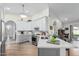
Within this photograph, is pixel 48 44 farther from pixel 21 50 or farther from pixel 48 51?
pixel 21 50

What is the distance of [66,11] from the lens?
2316 mm

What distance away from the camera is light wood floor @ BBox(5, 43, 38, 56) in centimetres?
230

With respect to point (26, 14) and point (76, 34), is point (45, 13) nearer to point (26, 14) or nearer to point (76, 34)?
point (26, 14)

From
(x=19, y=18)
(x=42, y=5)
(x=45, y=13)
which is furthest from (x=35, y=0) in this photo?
(x=19, y=18)

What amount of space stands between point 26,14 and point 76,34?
0.99m

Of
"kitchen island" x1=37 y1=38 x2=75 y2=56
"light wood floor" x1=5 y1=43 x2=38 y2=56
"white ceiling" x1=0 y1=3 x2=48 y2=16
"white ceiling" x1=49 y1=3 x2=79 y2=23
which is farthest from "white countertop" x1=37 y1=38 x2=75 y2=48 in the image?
"white ceiling" x1=0 y1=3 x2=48 y2=16

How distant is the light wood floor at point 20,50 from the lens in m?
2.30

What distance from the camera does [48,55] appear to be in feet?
7.74

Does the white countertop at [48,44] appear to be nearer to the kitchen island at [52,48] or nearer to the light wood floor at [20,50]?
the kitchen island at [52,48]

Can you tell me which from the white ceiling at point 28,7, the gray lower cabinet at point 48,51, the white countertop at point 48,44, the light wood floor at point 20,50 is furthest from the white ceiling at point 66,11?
the light wood floor at point 20,50

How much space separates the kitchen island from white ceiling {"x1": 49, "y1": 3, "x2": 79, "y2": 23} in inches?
16.8

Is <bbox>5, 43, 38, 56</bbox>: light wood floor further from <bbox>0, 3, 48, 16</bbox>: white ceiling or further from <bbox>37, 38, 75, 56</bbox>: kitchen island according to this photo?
<bbox>0, 3, 48, 16</bbox>: white ceiling

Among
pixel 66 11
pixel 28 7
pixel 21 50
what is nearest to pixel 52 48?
pixel 21 50

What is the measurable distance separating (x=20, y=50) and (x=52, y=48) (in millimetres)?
580
